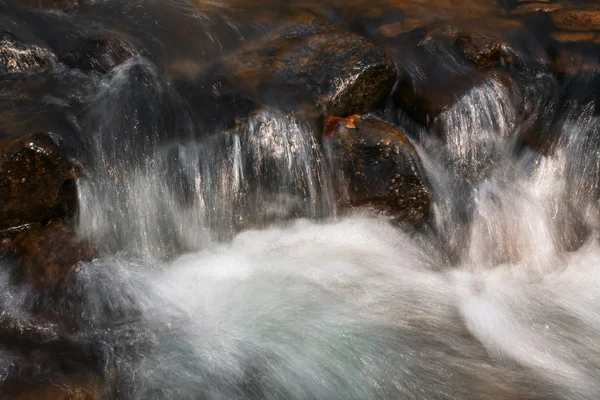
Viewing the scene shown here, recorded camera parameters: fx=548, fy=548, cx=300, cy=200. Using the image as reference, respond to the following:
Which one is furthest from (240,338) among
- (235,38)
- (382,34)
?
(382,34)

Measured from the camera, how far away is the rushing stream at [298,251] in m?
4.09

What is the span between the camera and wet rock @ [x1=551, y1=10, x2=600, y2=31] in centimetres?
728

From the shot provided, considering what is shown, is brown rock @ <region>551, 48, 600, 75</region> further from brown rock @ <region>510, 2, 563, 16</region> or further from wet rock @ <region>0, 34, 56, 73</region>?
wet rock @ <region>0, 34, 56, 73</region>

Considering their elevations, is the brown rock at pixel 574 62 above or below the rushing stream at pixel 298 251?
above

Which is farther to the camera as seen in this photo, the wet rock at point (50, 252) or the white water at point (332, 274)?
the wet rock at point (50, 252)

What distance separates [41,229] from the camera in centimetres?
473

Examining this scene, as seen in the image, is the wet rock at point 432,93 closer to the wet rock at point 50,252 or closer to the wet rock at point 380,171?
the wet rock at point 380,171

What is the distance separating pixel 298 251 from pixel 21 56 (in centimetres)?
347

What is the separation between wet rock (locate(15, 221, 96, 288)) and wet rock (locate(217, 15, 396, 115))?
7.52 feet

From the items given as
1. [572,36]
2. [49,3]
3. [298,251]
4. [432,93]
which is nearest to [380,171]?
[298,251]

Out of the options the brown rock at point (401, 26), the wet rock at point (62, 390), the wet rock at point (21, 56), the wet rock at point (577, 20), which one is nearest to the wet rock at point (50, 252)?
the wet rock at point (62, 390)

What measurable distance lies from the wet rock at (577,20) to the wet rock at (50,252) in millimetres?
6580

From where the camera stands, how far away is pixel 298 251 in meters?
5.25

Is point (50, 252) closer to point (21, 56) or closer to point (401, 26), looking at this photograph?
point (21, 56)
